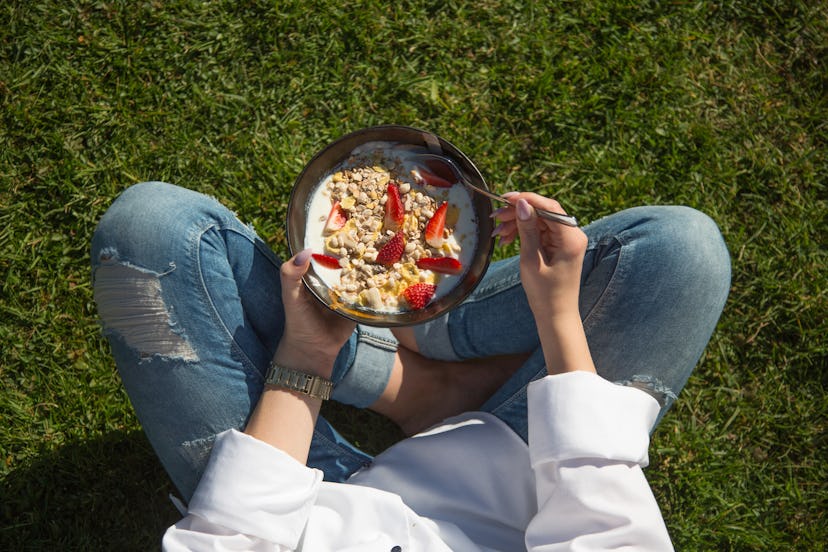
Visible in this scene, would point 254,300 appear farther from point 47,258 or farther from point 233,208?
point 47,258

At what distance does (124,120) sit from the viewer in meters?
1.71

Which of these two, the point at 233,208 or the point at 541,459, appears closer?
the point at 541,459

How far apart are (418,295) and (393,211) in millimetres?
158

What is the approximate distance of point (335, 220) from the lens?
118 centimetres

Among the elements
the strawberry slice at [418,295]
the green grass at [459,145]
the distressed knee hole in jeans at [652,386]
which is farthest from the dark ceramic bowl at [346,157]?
the green grass at [459,145]

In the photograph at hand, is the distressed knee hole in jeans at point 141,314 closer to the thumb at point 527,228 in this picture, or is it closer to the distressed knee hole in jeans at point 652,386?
the thumb at point 527,228

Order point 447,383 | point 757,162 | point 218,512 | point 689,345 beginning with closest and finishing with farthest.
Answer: point 218,512
point 689,345
point 447,383
point 757,162

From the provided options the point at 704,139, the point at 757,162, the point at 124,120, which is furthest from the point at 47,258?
the point at 757,162

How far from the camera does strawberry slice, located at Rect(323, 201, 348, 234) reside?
118cm

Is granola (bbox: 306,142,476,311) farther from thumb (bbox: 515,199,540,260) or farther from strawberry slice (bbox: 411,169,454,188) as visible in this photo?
thumb (bbox: 515,199,540,260)

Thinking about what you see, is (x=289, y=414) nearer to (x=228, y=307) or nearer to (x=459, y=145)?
(x=228, y=307)

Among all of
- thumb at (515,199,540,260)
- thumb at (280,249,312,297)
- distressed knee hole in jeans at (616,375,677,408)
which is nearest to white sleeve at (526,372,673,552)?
distressed knee hole in jeans at (616,375,677,408)

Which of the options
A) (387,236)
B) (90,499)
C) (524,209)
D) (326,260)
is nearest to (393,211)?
(387,236)

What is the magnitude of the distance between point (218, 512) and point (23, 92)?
1.31 m
